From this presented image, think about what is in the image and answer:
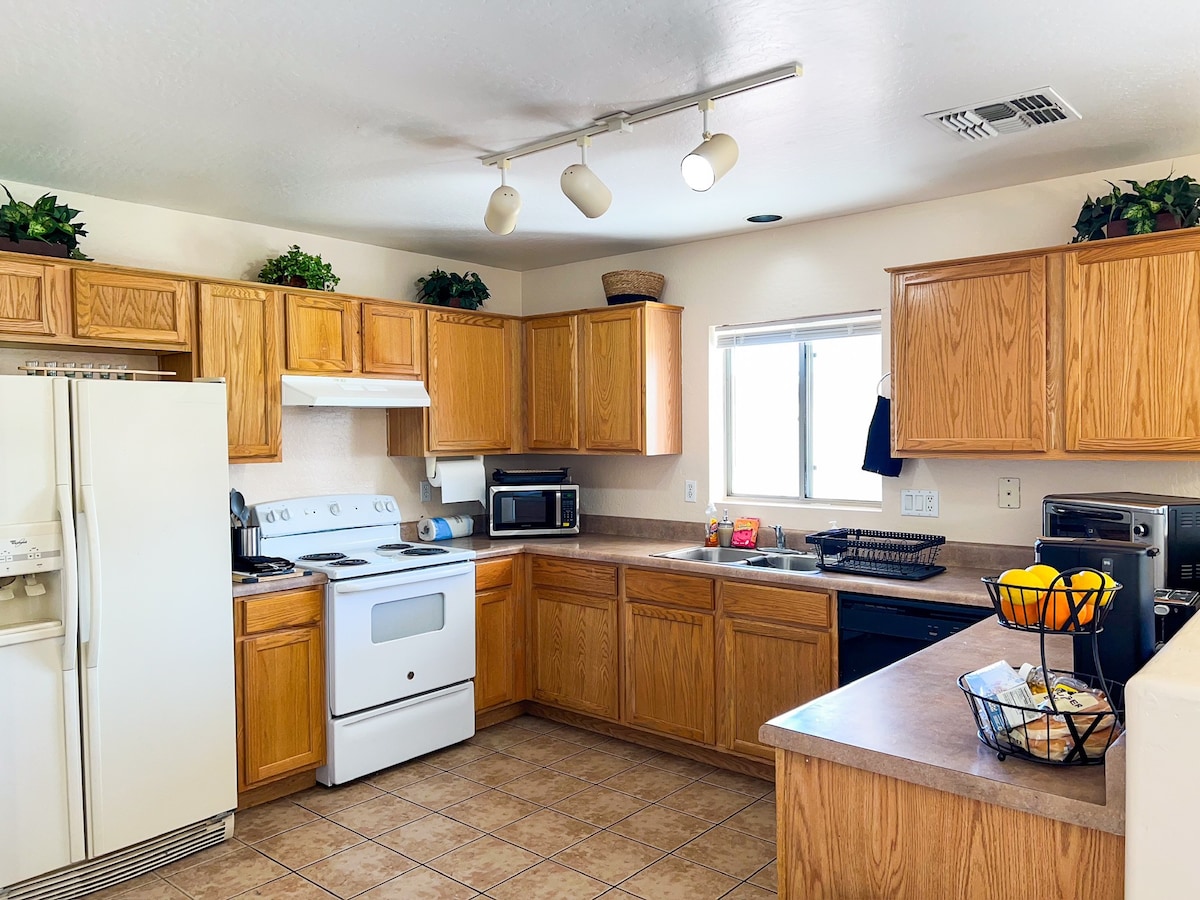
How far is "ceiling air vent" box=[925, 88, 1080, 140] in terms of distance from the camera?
2.53 m

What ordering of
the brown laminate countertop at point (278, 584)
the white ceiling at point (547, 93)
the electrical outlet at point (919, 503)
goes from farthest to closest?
the electrical outlet at point (919, 503)
the brown laminate countertop at point (278, 584)
the white ceiling at point (547, 93)

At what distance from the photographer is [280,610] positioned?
3.46m

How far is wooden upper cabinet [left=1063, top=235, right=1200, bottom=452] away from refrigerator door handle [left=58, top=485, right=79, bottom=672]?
10.7 ft

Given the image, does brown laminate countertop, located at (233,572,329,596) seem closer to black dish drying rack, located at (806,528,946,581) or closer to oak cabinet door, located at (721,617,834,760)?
oak cabinet door, located at (721,617,834,760)

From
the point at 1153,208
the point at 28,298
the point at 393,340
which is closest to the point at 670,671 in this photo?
the point at 393,340

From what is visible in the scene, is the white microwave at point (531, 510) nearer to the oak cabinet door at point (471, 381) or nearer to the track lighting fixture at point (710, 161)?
the oak cabinet door at point (471, 381)

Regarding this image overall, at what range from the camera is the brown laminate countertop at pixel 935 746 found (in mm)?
1321

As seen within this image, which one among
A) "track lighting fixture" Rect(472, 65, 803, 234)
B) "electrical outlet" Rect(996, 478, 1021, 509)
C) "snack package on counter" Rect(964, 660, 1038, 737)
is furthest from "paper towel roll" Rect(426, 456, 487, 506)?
"snack package on counter" Rect(964, 660, 1038, 737)

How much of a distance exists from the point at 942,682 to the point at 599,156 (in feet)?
6.72

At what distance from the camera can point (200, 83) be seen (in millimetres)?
2410

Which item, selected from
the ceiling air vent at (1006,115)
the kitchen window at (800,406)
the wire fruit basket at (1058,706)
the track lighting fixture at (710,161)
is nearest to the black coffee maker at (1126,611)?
the wire fruit basket at (1058,706)

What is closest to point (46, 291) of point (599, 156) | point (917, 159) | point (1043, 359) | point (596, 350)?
point (599, 156)

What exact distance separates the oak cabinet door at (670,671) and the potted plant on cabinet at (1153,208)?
6.81ft

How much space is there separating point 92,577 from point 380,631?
122cm
